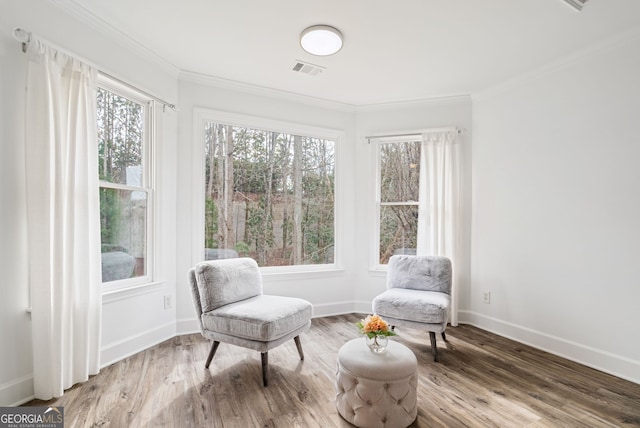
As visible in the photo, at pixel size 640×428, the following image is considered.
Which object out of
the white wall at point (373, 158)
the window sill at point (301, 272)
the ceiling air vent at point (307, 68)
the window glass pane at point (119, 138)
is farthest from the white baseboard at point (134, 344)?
the ceiling air vent at point (307, 68)

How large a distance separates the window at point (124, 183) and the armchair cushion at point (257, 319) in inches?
37.0

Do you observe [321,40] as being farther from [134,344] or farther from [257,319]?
[134,344]

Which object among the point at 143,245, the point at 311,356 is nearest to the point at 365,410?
the point at 311,356

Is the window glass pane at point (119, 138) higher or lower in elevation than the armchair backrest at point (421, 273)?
higher

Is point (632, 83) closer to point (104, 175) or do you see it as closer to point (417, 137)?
point (417, 137)

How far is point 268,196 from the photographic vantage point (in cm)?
382

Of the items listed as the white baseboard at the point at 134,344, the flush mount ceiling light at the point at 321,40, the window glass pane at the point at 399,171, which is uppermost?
the flush mount ceiling light at the point at 321,40

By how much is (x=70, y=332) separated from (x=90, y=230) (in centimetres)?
69

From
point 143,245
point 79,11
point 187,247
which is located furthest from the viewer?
point 187,247

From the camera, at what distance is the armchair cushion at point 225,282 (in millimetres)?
2547

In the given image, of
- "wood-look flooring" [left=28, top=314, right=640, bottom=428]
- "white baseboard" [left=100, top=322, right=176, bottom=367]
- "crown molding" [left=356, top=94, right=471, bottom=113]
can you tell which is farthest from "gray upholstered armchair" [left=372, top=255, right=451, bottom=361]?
"white baseboard" [left=100, top=322, right=176, bottom=367]

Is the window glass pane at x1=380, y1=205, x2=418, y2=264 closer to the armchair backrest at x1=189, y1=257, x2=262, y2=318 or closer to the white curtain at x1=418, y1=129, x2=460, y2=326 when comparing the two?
the white curtain at x1=418, y1=129, x2=460, y2=326

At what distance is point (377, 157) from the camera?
415 cm

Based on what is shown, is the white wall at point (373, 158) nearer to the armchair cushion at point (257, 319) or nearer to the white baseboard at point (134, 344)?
the armchair cushion at point (257, 319)
